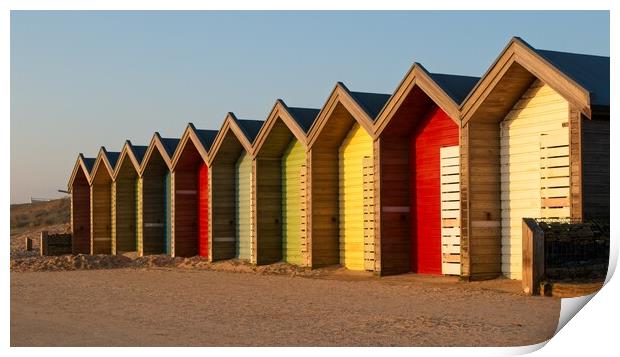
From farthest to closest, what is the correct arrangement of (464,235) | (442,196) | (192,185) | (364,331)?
(192,185) → (442,196) → (464,235) → (364,331)

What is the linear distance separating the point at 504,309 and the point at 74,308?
311 inches

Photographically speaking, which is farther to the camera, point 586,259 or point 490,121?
point 490,121

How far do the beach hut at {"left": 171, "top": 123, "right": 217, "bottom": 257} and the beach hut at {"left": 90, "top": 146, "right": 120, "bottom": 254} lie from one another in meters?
7.93

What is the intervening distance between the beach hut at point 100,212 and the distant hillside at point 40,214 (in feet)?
98.0

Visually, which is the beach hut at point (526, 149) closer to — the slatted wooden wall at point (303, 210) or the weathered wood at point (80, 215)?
the slatted wooden wall at point (303, 210)

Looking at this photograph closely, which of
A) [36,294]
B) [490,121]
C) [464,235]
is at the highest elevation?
[490,121]

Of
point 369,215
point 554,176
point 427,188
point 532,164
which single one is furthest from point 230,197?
point 554,176

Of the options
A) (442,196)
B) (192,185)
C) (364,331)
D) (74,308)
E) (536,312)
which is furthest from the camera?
(192,185)

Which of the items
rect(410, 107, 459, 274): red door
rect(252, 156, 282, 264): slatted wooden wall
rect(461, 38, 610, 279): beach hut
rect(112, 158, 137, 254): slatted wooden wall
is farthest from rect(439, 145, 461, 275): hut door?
rect(112, 158, 137, 254): slatted wooden wall

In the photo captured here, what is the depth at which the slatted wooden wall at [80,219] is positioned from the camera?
44.0 meters

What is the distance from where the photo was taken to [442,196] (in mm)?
22594

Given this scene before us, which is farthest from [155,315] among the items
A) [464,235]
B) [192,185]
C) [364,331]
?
→ [192,185]

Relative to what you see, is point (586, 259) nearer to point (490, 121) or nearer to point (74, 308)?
point (490, 121)

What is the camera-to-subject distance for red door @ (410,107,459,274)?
22.8 meters
